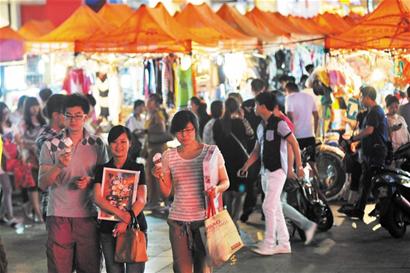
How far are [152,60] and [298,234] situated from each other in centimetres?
740

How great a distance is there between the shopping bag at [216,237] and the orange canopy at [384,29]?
7.78m

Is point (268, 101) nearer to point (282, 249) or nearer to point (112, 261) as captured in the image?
point (282, 249)

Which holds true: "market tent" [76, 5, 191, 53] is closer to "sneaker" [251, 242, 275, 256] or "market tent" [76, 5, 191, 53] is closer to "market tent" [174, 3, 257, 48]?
"market tent" [174, 3, 257, 48]

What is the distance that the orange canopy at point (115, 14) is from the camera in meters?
18.5

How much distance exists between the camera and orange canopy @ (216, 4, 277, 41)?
1911 centimetres

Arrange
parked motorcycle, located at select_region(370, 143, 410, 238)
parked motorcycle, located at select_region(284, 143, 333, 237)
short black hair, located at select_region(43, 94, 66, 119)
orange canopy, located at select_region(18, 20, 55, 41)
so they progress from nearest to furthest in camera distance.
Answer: short black hair, located at select_region(43, 94, 66, 119)
parked motorcycle, located at select_region(370, 143, 410, 238)
parked motorcycle, located at select_region(284, 143, 333, 237)
orange canopy, located at select_region(18, 20, 55, 41)

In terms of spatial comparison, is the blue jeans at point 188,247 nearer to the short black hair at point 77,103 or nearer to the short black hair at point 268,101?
the short black hair at point 77,103

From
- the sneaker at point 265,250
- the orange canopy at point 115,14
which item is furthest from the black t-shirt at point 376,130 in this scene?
the orange canopy at point 115,14

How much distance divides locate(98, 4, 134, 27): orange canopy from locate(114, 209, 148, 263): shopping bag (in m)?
12.0

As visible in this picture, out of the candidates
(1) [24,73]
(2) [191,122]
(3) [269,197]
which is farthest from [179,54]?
(2) [191,122]

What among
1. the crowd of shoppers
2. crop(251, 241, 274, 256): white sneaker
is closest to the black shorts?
the crowd of shoppers

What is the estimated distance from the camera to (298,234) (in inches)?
471

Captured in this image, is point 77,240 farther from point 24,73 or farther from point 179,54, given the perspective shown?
point 24,73

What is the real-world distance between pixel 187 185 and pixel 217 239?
525 millimetres
